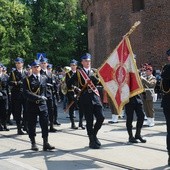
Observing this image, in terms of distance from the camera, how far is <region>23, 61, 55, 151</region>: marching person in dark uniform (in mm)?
9703

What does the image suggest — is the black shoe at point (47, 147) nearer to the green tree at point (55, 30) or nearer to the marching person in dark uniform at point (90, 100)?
the marching person in dark uniform at point (90, 100)

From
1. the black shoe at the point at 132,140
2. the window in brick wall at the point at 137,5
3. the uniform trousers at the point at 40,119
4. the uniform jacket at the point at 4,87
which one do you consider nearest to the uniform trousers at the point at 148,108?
the black shoe at the point at 132,140

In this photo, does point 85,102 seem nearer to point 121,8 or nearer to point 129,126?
point 129,126

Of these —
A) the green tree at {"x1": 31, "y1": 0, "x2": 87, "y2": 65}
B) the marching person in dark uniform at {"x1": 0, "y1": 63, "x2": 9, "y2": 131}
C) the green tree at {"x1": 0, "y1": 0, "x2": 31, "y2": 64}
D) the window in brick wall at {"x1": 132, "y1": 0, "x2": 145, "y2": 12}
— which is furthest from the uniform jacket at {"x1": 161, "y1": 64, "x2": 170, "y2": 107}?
the green tree at {"x1": 31, "y1": 0, "x2": 87, "y2": 65}

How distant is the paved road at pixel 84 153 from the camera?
8.11 metres

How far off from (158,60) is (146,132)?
17532 millimetres

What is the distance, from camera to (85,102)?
9844mm

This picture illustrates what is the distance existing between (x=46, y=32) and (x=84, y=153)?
39.1 metres

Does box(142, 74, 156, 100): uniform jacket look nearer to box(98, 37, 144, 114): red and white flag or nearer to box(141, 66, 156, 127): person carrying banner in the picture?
box(141, 66, 156, 127): person carrying banner

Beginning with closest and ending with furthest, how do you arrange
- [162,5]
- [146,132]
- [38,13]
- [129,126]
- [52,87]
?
[129,126] < [146,132] < [52,87] < [162,5] < [38,13]

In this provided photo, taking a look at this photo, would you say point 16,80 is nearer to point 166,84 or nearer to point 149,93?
point 149,93

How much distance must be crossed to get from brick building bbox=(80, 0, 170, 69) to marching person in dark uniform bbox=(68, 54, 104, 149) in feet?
63.6

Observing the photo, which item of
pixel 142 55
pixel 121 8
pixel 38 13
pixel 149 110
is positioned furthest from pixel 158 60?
pixel 38 13

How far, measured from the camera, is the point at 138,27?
100ft
